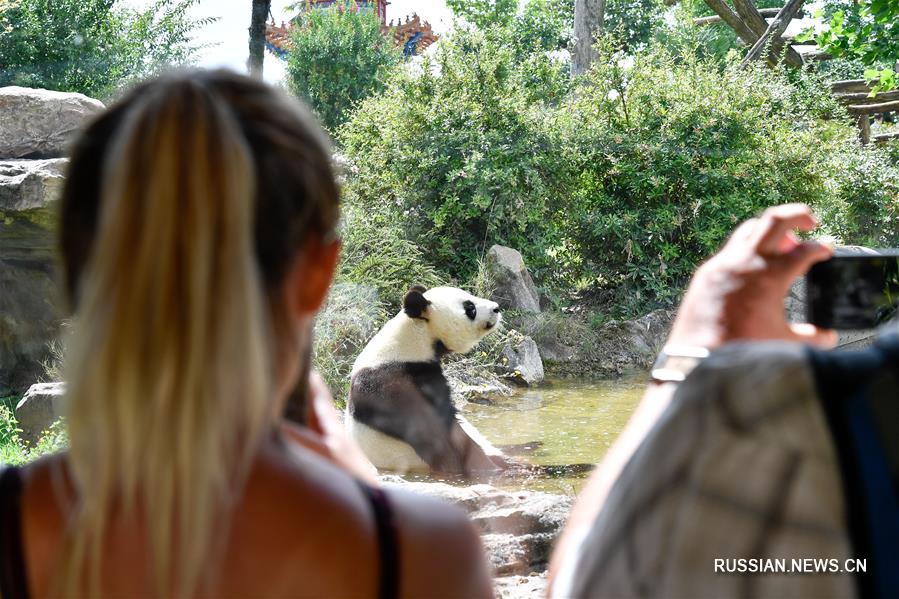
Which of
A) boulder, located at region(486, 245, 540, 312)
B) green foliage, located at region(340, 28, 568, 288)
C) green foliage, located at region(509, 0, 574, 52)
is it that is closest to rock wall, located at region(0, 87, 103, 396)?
green foliage, located at region(340, 28, 568, 288)

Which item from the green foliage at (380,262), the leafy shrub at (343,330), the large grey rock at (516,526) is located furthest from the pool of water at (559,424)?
the green foliage at (380,262)

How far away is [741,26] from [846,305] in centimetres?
1337

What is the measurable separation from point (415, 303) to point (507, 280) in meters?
4.17

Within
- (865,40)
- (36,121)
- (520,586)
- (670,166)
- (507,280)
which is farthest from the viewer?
(670,166)

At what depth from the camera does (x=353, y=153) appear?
1166 cm

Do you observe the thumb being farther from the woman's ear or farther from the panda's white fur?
the panda's white fur

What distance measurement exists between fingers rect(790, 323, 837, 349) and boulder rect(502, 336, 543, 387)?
7.33 m

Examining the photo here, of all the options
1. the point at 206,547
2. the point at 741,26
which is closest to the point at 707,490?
the point at 206,547

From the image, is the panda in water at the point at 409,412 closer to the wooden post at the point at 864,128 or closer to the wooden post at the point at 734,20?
the wooden post at the point at 734,20

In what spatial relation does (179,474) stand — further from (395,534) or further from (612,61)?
(612,61)

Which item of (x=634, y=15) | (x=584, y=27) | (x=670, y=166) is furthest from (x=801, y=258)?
(x=634, y=15)

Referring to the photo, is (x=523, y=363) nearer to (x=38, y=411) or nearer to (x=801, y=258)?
(x=38, y=411)

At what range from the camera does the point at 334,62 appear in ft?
67.2

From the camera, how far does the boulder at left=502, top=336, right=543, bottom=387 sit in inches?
330
